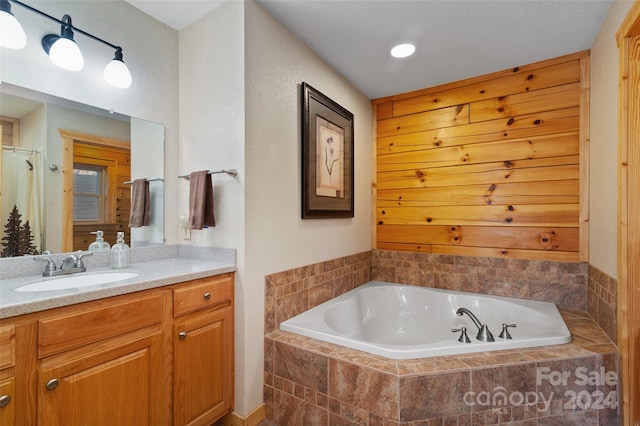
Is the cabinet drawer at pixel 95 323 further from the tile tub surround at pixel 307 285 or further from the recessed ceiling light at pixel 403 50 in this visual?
the recessed ceiling light at pixel 403 50

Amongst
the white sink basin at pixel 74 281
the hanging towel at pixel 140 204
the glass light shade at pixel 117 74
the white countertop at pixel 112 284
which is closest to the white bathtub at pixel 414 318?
the white countertop at pixel 112 284

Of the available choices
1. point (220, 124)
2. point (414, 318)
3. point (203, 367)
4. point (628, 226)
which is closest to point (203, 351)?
point (203, 367)

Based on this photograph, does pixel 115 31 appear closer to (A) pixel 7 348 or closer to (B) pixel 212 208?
(B) pixel 212 208

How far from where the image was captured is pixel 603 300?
1.86 metres

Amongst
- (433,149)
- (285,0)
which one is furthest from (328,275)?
(285,0)

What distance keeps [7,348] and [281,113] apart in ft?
5.42

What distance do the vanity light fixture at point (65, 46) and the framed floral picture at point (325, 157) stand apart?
43.0 inches

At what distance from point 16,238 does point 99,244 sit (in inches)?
13.4

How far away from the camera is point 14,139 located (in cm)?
139

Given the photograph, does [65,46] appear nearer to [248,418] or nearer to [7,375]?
[7,375]

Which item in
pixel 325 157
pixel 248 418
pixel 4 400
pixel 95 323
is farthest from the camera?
pixel 325 157

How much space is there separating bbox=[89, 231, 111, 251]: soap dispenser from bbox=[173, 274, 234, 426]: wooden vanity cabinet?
0.60 m

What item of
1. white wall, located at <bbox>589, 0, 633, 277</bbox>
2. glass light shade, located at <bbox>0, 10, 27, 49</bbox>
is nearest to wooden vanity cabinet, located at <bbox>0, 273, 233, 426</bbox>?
glass light shade, located at <bbox>0, 10, 27, 49</bbox>

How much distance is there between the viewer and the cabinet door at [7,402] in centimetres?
92
